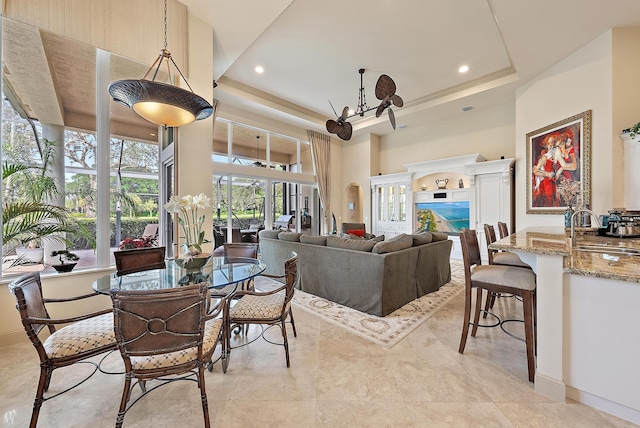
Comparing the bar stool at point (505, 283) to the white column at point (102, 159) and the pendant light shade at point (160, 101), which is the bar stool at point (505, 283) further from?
the white column at point (102, 159)

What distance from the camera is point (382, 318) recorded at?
3.08m

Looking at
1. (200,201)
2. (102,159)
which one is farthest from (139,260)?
(102,159)

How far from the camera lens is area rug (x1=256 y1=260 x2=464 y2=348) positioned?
270cm

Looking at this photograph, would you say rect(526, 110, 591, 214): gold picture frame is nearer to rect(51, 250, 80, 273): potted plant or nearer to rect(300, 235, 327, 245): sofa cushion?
rect(300, 235, 327, 245): sofa cushion

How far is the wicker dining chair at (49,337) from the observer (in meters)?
1.47

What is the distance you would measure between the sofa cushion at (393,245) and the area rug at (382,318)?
2.64 feet

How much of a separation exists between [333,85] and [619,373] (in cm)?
570

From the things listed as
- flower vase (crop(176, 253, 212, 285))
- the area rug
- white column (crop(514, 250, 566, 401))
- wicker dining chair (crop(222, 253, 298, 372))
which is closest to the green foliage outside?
flower vase (crop(176, 253, 212, 285))

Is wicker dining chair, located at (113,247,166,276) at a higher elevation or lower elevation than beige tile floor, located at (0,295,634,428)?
higher

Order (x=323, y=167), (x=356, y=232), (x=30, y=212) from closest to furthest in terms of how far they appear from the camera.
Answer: (x=30, y=212) → (x=356, y=232) → (x=323, y=167)

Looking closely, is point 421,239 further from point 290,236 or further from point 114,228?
point 114,228

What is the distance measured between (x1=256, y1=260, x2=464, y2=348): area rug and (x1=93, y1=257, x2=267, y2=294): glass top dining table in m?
1.23

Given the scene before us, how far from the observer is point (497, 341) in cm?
253

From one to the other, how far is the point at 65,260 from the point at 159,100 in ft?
7.04
